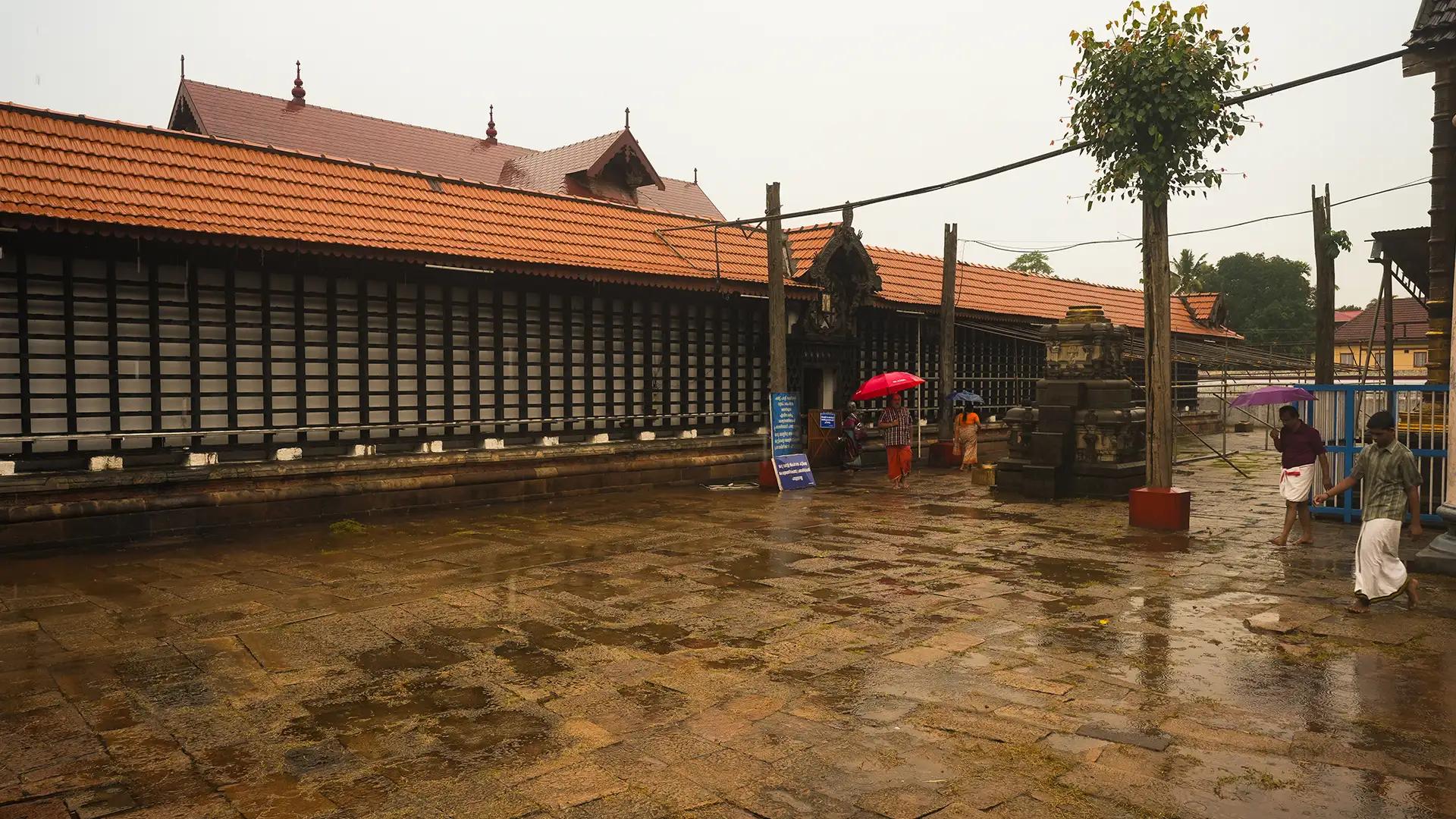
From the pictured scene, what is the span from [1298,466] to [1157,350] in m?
2.25

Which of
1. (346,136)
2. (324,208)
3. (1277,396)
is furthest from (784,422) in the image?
(346,136)

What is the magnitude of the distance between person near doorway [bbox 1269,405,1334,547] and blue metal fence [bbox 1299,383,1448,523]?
142 cm

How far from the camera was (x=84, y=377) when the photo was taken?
11.5m

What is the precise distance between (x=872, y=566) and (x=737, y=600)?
2.06 meters

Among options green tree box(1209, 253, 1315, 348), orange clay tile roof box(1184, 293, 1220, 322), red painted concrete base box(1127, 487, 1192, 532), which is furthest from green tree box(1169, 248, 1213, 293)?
red painted concrete base box(1127, 487, 1192, 532)

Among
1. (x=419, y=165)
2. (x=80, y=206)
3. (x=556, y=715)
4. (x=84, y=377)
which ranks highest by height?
(x=419, y=165)

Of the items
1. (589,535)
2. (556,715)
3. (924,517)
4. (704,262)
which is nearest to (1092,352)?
(924,517)

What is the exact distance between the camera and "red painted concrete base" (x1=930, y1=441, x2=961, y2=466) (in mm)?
21328

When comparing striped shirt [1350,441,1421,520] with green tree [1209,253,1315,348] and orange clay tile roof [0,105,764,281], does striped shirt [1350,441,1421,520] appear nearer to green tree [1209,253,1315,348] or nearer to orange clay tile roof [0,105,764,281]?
orange clay tile roof [0,105,764,281]

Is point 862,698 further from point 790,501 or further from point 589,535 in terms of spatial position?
point 790,501

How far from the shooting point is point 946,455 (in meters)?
21.4

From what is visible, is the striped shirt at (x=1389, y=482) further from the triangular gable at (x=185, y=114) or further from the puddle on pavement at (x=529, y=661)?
the triangular gable at (x=185, y=114)

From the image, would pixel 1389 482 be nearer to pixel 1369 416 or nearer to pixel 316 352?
pixel 1369 416

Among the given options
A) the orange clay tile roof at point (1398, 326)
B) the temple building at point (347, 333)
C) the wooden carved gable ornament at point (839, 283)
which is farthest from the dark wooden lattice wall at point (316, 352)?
the orange clay tile roof at point (1398, 326)
